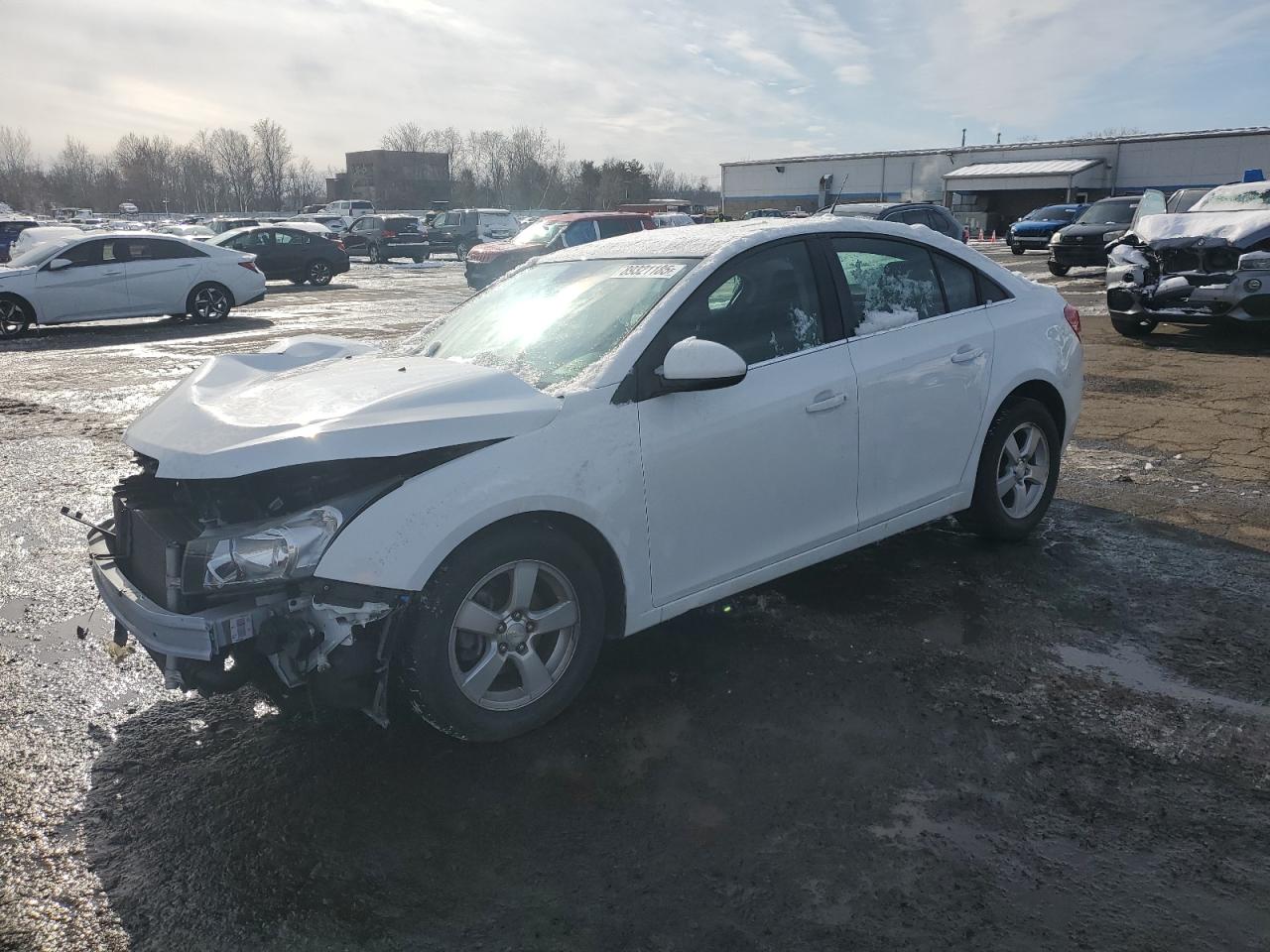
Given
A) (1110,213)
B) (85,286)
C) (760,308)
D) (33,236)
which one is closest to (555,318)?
(760,308)

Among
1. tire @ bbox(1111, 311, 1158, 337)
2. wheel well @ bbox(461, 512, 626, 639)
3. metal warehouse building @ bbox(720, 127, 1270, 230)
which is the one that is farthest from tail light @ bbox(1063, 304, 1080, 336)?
metal warehouse building @ bbox(720, 127, 1270, 230)

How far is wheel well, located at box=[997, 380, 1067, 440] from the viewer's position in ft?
16.0

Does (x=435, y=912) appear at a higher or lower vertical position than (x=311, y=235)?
lower

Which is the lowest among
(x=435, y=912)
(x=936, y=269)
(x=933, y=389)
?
(x=435, y=912)

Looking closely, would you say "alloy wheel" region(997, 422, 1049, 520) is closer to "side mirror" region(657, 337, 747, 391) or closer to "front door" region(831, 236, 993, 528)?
"front door" region(831, 236, 993, 528)

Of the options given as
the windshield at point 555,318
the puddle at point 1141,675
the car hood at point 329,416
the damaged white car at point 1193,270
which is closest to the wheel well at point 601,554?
the car hood at point 329,416

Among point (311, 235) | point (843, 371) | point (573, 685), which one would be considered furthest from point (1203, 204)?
point (311, 235)

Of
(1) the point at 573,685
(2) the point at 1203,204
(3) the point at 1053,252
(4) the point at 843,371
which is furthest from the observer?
(3) the point at 1053,252

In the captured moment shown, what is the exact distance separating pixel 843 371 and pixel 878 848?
200 centimetres

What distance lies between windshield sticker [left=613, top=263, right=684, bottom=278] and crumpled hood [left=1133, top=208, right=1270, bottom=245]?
Result: 9907mm

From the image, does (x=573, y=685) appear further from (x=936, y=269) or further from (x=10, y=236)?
(x=10, y=236)

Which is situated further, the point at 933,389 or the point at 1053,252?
the point at 1053,252

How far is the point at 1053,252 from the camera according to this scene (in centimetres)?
2222

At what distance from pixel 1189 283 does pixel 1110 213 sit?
528 inches
